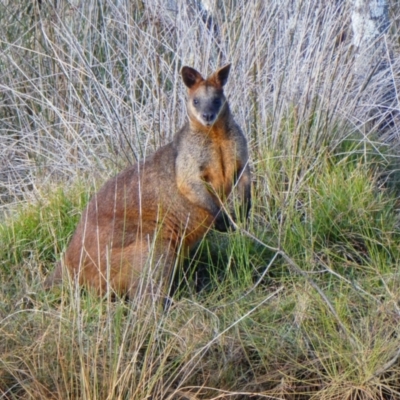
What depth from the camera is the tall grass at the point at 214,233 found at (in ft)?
13.2

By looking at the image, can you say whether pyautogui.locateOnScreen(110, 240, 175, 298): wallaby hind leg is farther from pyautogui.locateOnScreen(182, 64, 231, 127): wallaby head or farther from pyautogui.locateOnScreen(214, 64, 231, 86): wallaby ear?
pyautogui.locateOnScreen(214, 64, 231, 86): wallaby ear

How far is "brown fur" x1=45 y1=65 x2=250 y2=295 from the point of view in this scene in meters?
4.97

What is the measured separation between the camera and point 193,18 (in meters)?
6.75

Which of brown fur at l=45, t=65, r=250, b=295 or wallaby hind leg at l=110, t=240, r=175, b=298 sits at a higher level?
brown fur at l=45, t=65, r=250, b=295

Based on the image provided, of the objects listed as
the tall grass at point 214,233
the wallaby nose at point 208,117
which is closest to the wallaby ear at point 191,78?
the wallaby nose at point 208,117

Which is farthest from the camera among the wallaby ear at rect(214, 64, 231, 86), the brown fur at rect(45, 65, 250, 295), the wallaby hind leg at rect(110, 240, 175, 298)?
the wallaby ear at rect(214, 64, 231, 86)

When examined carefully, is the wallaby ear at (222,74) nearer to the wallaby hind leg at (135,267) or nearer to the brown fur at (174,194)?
the brown fur at (174,194)

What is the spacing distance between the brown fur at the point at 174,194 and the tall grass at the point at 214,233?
0.20 meters

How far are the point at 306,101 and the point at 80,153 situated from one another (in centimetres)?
153

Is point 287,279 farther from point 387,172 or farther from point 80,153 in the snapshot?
point 80,153

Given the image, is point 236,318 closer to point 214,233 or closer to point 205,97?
point 214,233

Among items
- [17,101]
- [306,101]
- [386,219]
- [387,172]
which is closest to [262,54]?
[306,101]

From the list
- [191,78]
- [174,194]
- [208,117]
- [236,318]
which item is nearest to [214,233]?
[174,194]

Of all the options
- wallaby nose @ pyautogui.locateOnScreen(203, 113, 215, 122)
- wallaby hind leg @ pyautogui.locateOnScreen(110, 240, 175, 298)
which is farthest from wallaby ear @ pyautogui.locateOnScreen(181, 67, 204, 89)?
wallaby hind leg @ pyautogui.locateOnScreen(110, 240, 175, 298)
